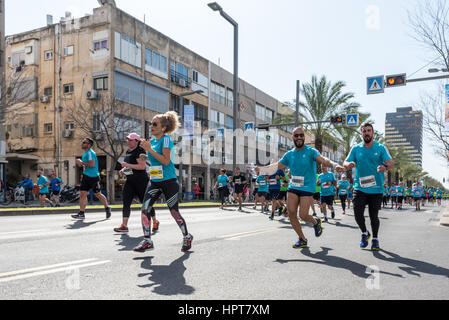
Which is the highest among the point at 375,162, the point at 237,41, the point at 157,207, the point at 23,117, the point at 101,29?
the point at 101,29

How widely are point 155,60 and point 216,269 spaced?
1240 inches

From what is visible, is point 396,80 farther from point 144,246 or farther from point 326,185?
point 144,246

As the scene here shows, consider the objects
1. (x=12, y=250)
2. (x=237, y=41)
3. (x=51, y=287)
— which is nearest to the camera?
(x=51, y=287)

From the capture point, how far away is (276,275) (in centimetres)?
422

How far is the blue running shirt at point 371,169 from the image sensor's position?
618 centimetres

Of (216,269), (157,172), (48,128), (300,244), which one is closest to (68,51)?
(48,128)

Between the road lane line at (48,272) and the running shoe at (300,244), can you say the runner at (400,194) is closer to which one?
the running shoe at (300,244)

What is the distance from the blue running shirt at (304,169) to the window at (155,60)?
28722mm

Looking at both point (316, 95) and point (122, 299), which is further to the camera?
point (316, 95)

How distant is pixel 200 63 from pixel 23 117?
54.4 feet

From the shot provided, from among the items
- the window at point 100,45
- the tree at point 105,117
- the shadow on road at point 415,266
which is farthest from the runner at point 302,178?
the window at point 100,45

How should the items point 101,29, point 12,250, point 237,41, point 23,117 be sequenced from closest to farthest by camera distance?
point 12,250 → point 237,41 → point 101,29 → point 23,117
